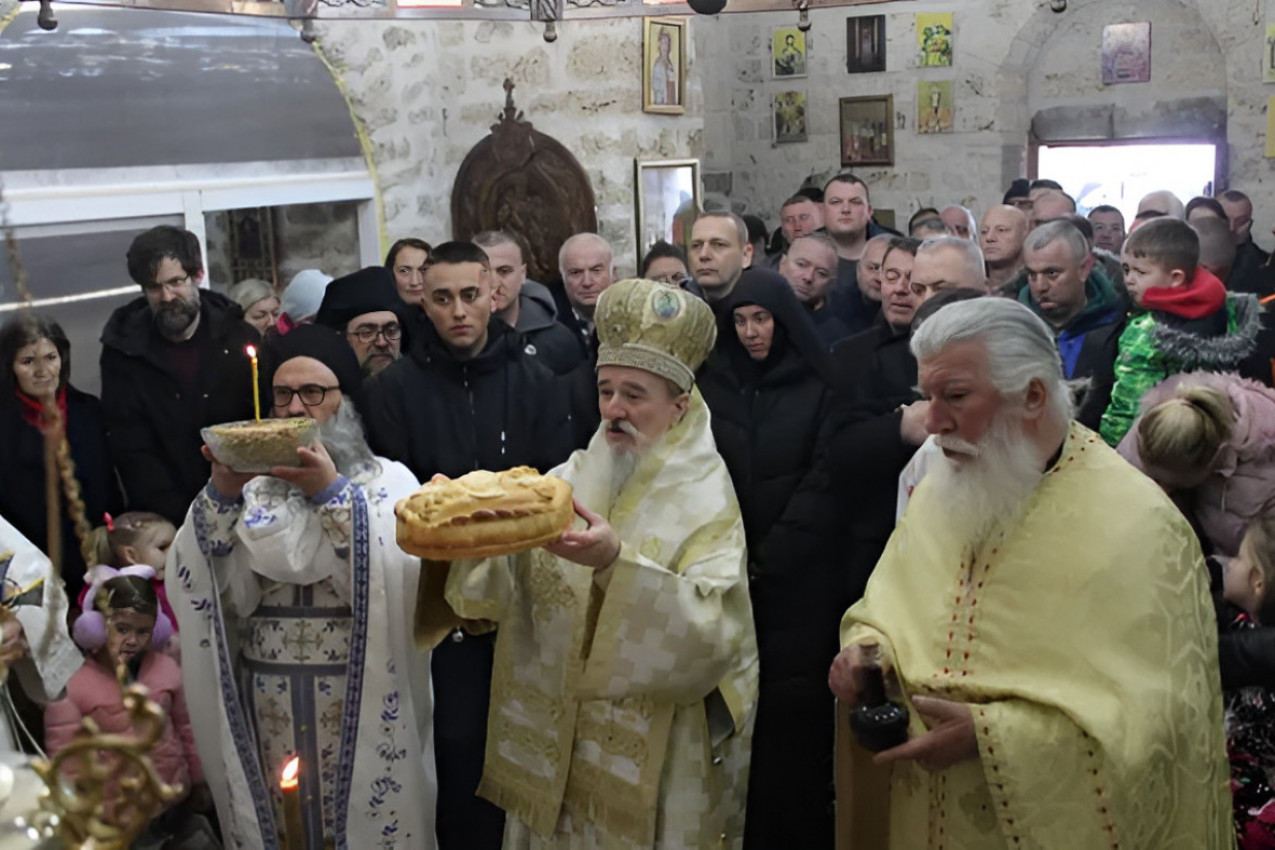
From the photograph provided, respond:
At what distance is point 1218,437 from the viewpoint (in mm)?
3322

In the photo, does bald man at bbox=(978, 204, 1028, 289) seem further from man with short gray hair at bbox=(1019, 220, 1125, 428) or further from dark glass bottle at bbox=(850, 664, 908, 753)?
dark glass bottle at bbox=(850, 664, 908, 753)

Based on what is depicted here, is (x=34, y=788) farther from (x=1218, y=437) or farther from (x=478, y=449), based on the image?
(x=1218, y=437)

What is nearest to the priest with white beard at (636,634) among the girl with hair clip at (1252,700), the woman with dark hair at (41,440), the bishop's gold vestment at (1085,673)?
the bishop's gold vestment at (1085,673)

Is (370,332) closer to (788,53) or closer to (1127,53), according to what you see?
(788,53)

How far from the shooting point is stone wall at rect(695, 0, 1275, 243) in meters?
10.8

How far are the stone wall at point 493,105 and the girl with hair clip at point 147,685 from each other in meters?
4.33

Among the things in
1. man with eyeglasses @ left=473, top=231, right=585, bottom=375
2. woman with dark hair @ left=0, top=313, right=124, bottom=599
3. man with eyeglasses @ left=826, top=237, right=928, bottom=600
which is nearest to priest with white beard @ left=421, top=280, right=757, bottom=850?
man with eyeglasses @ left=826, top=237, right=928, bottom=600

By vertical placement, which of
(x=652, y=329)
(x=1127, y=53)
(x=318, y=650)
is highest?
(x=1127, y=53)

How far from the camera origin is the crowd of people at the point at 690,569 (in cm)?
234

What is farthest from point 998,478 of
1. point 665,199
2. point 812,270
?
point 665,199

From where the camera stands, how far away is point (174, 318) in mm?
4375

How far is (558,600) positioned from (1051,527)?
3.57 feet

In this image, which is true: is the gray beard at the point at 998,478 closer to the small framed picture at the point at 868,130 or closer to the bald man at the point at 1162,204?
the bald man at the point at 1162,204

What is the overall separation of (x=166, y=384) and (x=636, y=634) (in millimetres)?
2268
